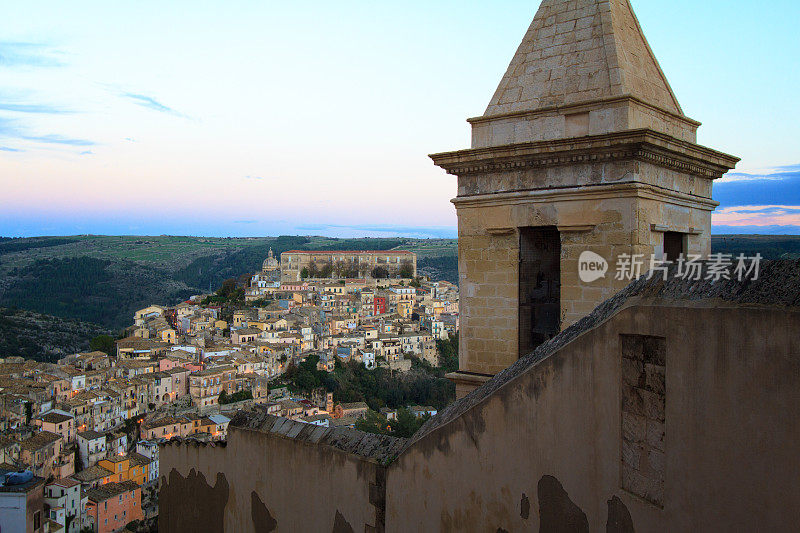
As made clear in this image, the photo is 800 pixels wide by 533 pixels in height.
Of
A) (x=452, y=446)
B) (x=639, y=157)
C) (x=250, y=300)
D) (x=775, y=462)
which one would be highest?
(x=639, y=157)

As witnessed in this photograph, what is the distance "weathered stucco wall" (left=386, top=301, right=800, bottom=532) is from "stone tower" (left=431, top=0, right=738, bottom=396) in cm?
213

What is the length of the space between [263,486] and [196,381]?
54200 mm

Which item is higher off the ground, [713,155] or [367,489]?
[713,155]

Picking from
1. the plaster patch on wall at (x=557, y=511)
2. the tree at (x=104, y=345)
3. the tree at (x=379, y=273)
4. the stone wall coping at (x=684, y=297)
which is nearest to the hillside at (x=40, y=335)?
the tree at (x=104, y=345)

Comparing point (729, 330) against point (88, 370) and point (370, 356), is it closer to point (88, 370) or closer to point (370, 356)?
point (88, 370)

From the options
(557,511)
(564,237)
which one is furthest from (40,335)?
(557,511)

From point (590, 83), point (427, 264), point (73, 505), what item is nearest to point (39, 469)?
point (73, 505)

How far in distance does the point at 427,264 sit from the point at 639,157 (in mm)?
150078

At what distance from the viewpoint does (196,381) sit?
5569 cm

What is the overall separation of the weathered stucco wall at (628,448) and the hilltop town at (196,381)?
20.8 feet

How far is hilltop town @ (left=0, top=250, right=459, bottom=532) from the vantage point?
36844 mm

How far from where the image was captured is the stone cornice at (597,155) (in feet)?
15.9

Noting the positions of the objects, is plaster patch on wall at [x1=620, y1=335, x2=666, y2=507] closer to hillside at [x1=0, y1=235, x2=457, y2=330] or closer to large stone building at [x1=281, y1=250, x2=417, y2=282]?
hillside at [x1=0, y1=235, x2=457, y2=330]

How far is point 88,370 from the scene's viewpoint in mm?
57875
